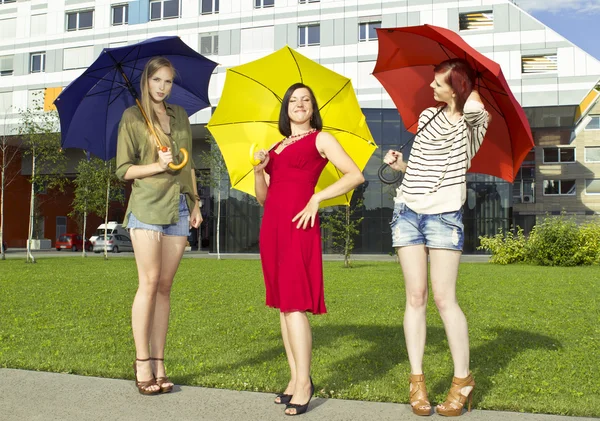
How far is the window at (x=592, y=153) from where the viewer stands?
173 ft

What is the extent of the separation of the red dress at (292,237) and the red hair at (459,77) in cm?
96

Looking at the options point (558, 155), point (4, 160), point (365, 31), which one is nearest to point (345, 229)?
point (4, 160)

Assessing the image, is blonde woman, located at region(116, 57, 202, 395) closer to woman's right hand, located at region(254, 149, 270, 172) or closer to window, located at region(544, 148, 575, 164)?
woman's right hand, located at region(254, 149, 270, 172)

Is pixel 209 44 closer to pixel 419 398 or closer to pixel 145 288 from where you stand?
pixel 145 288

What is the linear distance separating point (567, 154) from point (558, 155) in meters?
0.88

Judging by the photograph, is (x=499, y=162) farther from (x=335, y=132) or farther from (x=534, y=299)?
(x=534, y=299)

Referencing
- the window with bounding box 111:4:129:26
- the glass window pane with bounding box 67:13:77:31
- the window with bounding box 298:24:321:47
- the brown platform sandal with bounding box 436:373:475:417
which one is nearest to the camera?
the brown platform sandal with bounding box 436:373:475:417

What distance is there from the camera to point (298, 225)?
13.1ft

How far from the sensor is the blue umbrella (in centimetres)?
474

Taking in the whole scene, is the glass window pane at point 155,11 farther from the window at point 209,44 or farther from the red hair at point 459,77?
the red hair at point 459,77

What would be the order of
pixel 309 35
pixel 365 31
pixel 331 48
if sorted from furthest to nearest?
1. pixel 309 35
2. pixel 331 48
3. pixel 365 31

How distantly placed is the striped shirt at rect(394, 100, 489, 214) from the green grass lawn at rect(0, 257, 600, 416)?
1414 mm

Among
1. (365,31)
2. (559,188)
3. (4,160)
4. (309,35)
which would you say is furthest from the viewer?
(559,188)

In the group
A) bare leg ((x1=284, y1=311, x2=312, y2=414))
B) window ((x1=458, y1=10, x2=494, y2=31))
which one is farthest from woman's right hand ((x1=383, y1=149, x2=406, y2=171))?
window ((x1=458, y1=10, x2=494, y2=31))
